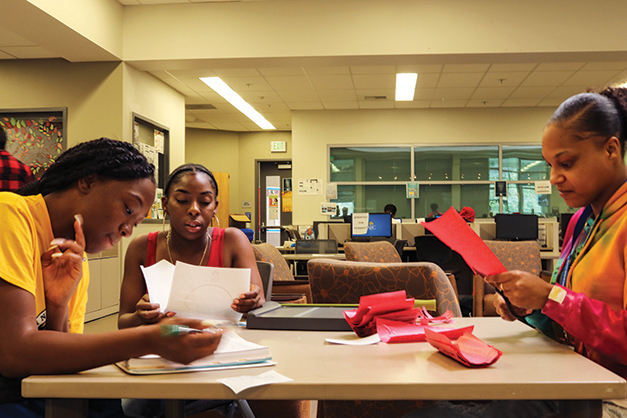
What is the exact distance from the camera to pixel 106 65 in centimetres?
536

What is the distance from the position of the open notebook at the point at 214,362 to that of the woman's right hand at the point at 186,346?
0.02 meters

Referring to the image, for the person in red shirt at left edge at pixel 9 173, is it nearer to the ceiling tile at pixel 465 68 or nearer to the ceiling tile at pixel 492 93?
the ceiling tile at pixel 465 68

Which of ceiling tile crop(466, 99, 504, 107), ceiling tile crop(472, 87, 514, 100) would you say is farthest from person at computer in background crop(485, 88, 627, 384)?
ceiling tile crop(466, 99, 504, 107)

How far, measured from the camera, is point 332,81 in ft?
22.9

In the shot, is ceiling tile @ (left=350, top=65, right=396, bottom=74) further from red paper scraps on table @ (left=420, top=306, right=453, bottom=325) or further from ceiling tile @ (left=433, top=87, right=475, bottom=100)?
red paper scraps on table @ (left=420, top=306, right=453, bottom=325)

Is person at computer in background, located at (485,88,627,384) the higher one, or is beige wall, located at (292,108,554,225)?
beige wall, located at (292,108,554,225)

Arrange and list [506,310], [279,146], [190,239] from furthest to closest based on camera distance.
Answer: [279,146], [190,239], [506,310]

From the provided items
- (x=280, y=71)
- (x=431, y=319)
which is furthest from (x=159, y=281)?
(x=280, y=71)

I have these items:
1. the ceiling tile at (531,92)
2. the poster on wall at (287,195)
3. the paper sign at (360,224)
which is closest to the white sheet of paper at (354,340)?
the paper sign at (360,224)

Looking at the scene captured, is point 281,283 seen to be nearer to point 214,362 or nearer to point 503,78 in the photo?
point 214,362

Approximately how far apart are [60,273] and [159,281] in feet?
1.17

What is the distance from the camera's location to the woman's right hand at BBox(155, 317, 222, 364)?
0.86 m

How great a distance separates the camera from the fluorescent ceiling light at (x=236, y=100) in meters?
6.87

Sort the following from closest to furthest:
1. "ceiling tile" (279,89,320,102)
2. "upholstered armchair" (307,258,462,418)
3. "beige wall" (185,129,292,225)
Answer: "upholstered armchair" (307,258,462,418) < "ceiling tile" (279,89,320,102) < "beige wall" (185,129,292,225)
